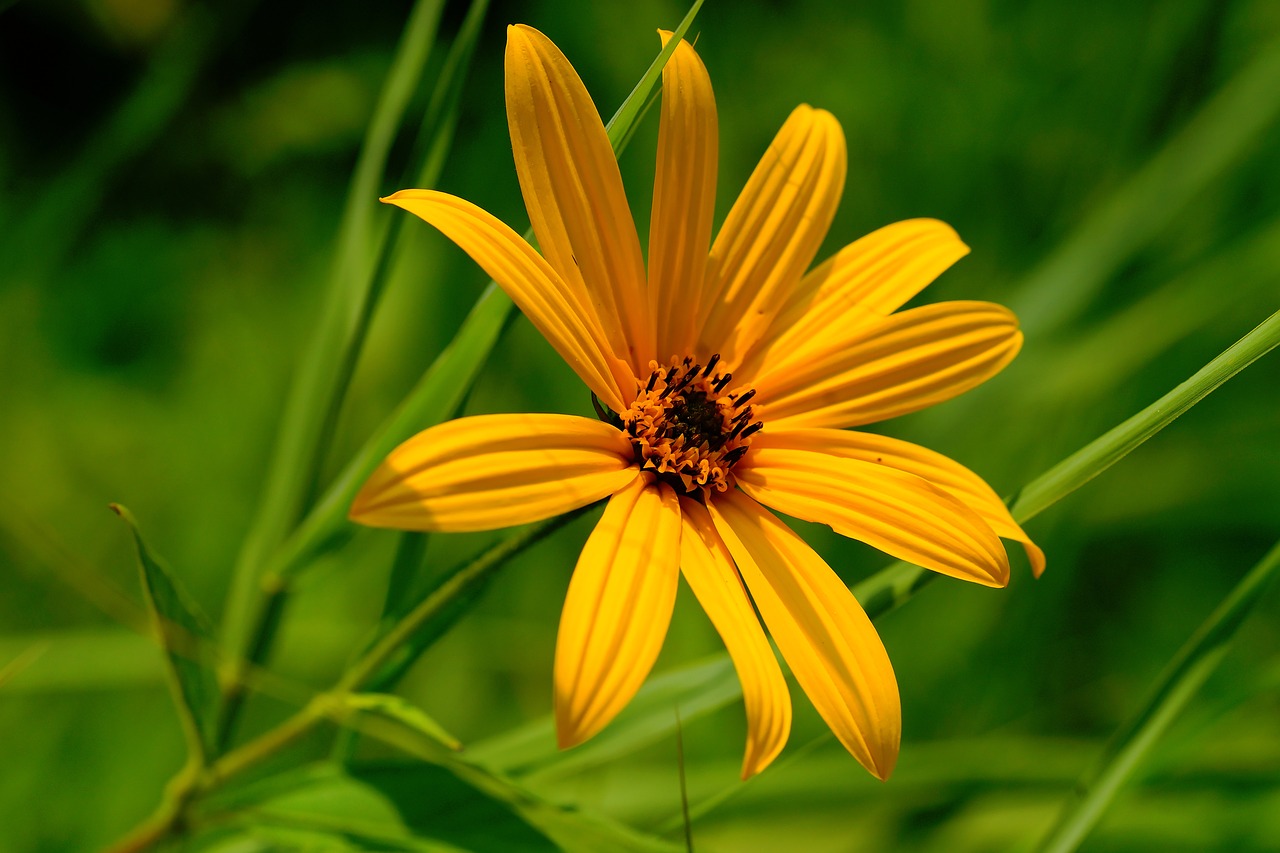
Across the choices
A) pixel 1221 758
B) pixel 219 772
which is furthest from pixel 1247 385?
pixel 219 772

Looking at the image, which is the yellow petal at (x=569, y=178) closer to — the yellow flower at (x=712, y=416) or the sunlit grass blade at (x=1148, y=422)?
the yellow flower at (x=712, y=416)

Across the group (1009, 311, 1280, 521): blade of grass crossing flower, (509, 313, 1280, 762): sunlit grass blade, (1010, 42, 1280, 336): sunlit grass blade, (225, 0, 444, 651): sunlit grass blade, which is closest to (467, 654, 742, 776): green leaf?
(509, 313, 1280, 762): sunlit grass blade

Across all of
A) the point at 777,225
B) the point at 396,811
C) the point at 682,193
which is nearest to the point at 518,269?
the point at 682,193

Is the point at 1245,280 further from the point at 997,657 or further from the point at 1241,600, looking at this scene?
the point at 1241,600

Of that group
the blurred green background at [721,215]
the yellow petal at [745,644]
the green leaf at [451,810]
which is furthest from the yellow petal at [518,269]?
the blurred green background at [721,215]

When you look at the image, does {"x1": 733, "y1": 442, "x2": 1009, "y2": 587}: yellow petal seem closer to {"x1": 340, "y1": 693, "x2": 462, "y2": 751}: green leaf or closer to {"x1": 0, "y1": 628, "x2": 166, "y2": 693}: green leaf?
{"x1": 340, "y1": 693, "x2": 462, "y2": 751}: green leaf

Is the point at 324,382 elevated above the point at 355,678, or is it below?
above

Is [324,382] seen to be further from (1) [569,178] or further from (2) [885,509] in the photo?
(2) [885,509]
